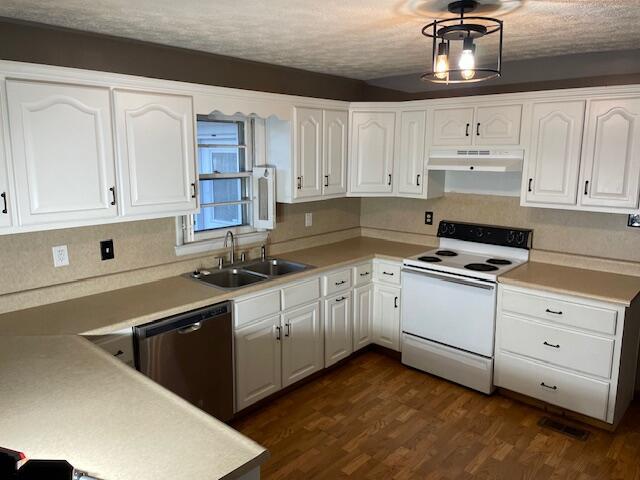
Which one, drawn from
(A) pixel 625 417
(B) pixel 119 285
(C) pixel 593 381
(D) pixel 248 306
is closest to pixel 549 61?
(C) pixel 593 381

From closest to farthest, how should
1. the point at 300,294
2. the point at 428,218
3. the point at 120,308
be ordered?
1. the point at 120,308
2. the point at 300,294
3. the point at 428,218

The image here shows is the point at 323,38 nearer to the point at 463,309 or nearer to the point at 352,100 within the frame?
the point at 352,100

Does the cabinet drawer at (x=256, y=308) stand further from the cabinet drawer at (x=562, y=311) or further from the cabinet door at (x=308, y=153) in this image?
the cabinet drawer at (x=562, y=311)

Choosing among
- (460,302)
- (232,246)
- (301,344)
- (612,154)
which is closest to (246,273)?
(232,246)

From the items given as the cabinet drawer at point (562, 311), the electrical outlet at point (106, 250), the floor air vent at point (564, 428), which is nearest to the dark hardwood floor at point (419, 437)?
the floor air vent at point (564, 428)

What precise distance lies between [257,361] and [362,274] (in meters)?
1.18

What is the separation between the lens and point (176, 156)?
2.81m

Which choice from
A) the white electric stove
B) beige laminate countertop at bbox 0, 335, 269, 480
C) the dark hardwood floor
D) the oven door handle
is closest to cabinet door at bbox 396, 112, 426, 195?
the white electric stove

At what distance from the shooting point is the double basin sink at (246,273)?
3.27 m

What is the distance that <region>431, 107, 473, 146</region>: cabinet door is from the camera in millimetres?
3580

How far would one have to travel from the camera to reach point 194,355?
2.71 metres

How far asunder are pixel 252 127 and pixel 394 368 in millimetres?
2180

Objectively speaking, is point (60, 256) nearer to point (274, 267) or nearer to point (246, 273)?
point (246, 273)

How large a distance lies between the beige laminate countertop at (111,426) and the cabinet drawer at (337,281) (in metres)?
1.83
